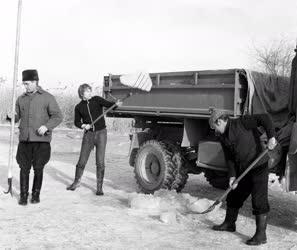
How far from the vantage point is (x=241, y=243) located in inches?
216

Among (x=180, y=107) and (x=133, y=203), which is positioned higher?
(x=180, y=107)

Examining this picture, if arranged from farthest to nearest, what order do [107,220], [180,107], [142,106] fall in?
[142,106]
[180,107]
[107,220]

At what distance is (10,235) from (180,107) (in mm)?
3251

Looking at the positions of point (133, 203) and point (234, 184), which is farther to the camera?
point (133, 203)

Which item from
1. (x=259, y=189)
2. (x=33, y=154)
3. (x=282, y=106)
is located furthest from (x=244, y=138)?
(x=33, y=154)

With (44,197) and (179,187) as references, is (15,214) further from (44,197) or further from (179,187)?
(179,187)

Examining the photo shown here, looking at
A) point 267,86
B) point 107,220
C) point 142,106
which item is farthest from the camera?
point 142,106

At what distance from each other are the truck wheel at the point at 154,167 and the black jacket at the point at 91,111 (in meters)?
0.85

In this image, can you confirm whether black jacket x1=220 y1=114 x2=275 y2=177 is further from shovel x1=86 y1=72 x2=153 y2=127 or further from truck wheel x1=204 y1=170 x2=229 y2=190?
truck wheel x1=204 y1=170 x2=229 y2=190

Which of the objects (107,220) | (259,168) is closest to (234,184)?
(259,168)

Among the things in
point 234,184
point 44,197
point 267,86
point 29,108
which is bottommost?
point 44,197

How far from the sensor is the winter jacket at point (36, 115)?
277 inches

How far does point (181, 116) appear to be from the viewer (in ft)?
25.0

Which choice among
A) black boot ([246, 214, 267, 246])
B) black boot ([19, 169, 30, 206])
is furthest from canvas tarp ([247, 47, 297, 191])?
black boot ([19, 169, 30, 206])
